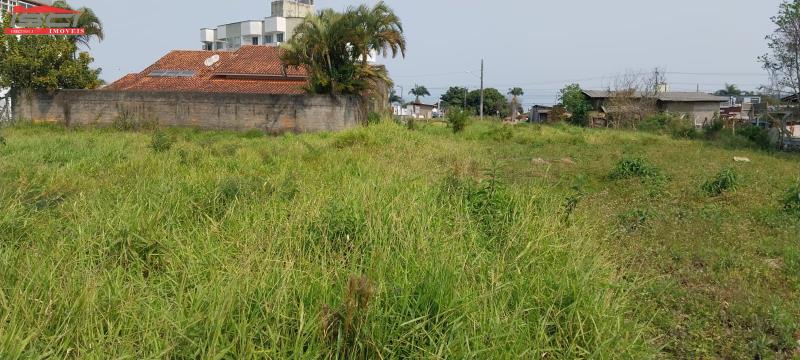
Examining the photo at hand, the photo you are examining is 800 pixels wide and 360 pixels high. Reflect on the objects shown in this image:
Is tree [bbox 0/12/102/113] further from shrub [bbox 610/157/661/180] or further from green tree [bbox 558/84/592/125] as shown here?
→ green tree [bbox 558/84/592/125]

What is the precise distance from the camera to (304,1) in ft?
168

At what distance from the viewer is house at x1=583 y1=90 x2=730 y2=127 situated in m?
36.1

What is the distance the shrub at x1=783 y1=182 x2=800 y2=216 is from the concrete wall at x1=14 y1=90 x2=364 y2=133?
12984 millimetres

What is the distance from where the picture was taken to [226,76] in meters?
23.7

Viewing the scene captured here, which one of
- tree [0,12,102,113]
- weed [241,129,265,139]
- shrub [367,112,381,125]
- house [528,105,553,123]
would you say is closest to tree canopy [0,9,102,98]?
tree [0,12,102,113]

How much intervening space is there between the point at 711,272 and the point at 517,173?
5.12m

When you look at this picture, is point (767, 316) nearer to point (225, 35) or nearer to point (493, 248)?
point (493, 248)

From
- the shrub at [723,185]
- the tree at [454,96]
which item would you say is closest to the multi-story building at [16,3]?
the shrub at [723,185]

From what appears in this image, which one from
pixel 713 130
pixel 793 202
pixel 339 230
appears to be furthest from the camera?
pixel 713 130

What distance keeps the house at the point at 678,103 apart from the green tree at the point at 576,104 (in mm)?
718

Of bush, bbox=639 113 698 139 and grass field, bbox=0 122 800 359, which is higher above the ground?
bush, bbox=639 113 698 139

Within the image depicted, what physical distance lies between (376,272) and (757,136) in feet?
71.1

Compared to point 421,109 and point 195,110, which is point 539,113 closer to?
point 421,109

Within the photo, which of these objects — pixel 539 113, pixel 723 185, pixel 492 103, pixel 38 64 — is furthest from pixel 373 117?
pixel 492 103
